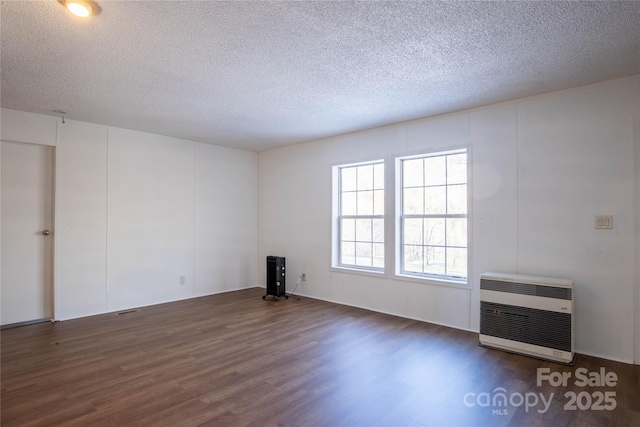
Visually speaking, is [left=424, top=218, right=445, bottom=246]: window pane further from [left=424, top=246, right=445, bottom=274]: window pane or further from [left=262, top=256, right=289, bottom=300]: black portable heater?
[left=262, top=256, right=289, bottom=300]: black portable heater

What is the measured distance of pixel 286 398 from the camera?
2484mm

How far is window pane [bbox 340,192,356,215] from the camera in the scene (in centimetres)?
538

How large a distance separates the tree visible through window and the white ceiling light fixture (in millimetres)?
3715

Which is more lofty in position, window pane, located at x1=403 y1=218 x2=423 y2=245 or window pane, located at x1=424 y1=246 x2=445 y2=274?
window pane, located at x1=403 y1=218 x2=423 y2=245

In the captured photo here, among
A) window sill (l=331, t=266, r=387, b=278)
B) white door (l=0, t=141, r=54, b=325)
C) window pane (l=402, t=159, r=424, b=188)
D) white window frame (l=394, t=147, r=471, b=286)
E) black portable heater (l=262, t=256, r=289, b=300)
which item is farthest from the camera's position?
black portable heater (l=262, t=256, r=289, b=300)

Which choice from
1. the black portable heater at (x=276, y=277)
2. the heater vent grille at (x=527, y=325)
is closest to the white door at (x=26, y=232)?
the black portable heater at (x=276, y=277)

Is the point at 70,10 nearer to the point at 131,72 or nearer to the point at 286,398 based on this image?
the point at 131,72

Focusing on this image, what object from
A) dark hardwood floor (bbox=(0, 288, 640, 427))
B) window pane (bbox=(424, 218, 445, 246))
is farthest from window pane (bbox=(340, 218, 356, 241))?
dark hardwood floor (bbox=(0, 288, 640, 427))

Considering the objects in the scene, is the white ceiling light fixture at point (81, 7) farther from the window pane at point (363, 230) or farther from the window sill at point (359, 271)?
the window sill at point (359, 271)

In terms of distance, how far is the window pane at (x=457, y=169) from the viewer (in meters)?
4.18

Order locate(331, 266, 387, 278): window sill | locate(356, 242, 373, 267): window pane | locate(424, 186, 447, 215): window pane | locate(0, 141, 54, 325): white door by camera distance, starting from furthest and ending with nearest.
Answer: locate(356, 242, 373, 267): window pane, locate(331, 266, 387, 278): window sill, locate(424, 186, 447, 215): window pane, locate(0, 141, 54, 325): white door

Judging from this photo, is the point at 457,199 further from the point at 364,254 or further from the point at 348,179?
the point at 348,179

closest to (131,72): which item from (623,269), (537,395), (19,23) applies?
(19,23)

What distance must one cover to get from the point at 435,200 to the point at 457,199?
280mm
